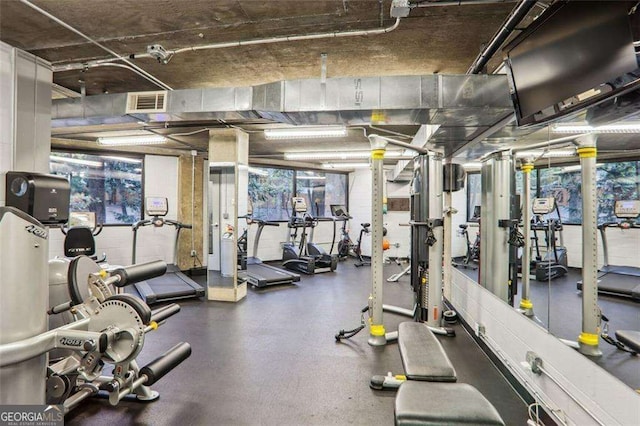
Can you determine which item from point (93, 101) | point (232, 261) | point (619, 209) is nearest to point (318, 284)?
point (232, 261)

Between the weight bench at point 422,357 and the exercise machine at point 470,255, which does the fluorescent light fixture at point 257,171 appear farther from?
the weight bench at point 422,357

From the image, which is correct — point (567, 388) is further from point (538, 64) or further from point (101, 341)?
point (101, 341)

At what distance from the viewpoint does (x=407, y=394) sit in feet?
4.71

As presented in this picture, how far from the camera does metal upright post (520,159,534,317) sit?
3.04 metres

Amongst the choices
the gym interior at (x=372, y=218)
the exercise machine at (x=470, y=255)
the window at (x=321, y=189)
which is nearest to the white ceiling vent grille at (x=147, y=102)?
the gym interior at (x=372, y=218)

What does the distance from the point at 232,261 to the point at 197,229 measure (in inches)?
95.7

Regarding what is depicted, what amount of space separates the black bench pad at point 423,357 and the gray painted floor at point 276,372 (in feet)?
2.75

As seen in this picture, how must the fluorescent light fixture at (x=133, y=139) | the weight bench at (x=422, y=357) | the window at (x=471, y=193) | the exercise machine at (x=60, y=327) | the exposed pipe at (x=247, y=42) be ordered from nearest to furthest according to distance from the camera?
1. the weight bench at (x=422, y=357)
2. the exercise machine at (x=60, y=327)
3. the exposed pipe at (x=247, y=42)
4. the fluorescent light fixture at (x=133, y=139)
5. the window at (x=471, y=193)

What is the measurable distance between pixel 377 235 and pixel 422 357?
6.10ft

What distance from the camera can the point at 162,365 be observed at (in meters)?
2.32

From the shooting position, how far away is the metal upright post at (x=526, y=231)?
3035mm

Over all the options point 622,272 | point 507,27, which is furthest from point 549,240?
point 507,27

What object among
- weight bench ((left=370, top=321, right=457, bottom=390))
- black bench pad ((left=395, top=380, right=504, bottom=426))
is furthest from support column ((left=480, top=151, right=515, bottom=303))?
black bench pad ((left=395, top=380, right=504, bottom=426))

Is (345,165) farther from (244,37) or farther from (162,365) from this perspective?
(162,365)
